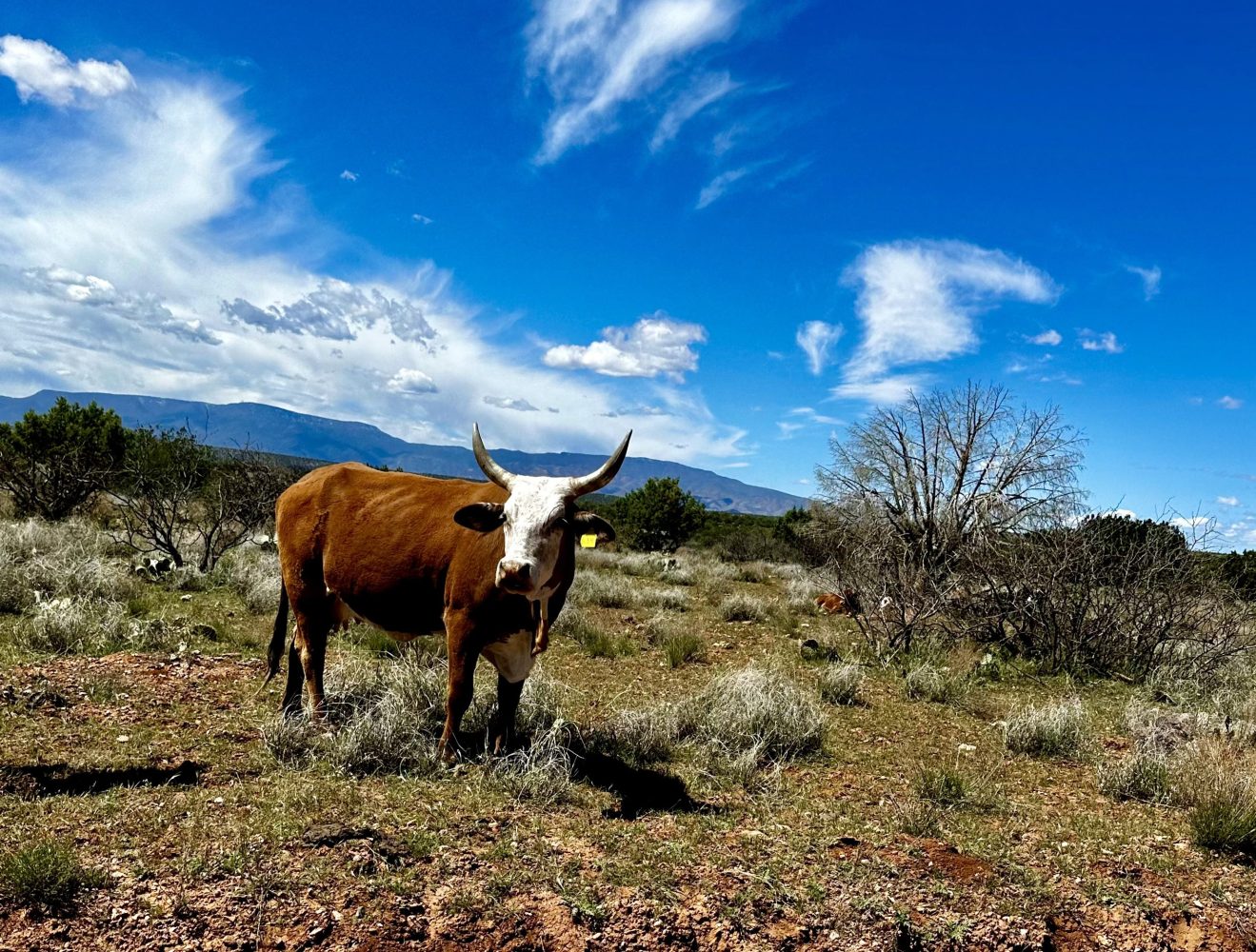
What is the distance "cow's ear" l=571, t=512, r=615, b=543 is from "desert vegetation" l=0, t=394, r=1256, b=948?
1.53 meters

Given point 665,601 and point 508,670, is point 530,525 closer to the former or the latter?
point 508,670

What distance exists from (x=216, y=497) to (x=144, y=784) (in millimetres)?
13006

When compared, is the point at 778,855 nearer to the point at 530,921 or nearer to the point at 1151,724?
the point at 530,921

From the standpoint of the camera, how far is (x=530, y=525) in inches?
188

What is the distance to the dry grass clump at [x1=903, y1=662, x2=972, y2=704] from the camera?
9.05 meters

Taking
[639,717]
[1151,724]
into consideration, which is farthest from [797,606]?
[639,717]

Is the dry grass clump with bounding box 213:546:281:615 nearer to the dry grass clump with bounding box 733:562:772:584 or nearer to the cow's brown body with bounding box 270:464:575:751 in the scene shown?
the cow's brown body with bounding box 270:464:575:751

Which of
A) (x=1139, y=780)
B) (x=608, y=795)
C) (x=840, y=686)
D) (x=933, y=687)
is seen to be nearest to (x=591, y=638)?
(x=840, y=686)

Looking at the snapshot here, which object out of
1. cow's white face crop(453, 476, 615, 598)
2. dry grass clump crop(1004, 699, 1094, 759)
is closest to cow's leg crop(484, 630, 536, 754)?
cow's white face crop(453, 476, 615, 598)

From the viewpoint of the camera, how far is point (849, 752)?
22.5ft

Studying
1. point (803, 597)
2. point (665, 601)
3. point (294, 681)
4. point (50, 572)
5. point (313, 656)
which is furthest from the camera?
point (803, 597)

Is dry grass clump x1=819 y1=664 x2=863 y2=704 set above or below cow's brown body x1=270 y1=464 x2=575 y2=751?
below

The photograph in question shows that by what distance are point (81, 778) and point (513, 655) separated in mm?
2657

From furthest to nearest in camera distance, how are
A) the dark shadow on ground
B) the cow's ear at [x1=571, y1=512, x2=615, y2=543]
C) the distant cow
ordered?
the distant cow
the cow's ear at [x1=571, y1=512, x2=615, y2=543]
the dark shadow on ground
